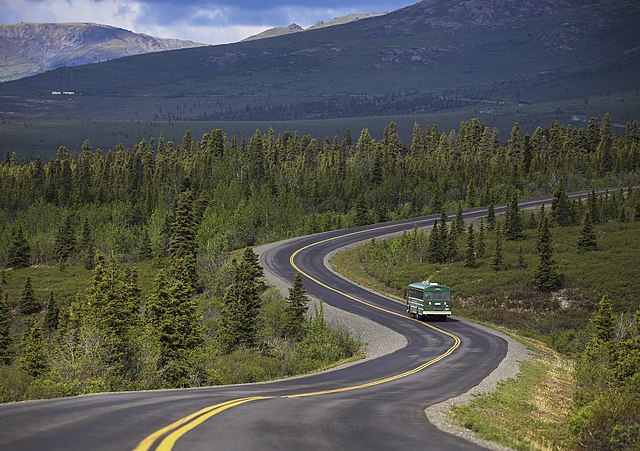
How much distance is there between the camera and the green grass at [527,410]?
13758 millimetres

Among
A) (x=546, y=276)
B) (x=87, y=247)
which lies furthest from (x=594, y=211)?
(x=87, y=247)

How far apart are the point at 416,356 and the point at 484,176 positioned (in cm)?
9266

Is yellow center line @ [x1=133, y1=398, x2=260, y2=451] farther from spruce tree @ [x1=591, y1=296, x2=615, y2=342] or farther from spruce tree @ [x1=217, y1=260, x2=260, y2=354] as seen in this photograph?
spruce tree @ [x1=591, y1=296, x2=615, y2=342]

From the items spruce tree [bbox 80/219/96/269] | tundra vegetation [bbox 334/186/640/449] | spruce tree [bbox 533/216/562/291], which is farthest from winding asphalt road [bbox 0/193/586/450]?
spruce tree [bbox 80/219/96/269]

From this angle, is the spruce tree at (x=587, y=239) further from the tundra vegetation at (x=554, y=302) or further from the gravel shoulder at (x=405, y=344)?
the gravel shoulder at (x=405, y=344)

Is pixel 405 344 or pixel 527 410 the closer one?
pixel 527 410

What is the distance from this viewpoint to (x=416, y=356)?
3247cm

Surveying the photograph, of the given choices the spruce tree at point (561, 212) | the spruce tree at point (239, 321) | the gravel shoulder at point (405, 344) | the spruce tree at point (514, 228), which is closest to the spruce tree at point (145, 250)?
the gravel shoulder at point (405, 344)

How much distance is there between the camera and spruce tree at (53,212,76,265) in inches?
4146

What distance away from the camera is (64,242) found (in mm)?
106188

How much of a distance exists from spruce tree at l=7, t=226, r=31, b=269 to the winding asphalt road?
8972 centimetres

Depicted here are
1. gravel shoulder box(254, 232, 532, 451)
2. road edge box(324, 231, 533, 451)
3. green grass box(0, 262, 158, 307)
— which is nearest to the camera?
road edge box(324, 231, 533, 451)

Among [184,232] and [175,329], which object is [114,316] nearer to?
[175,329]

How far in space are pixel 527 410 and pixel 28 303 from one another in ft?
227
